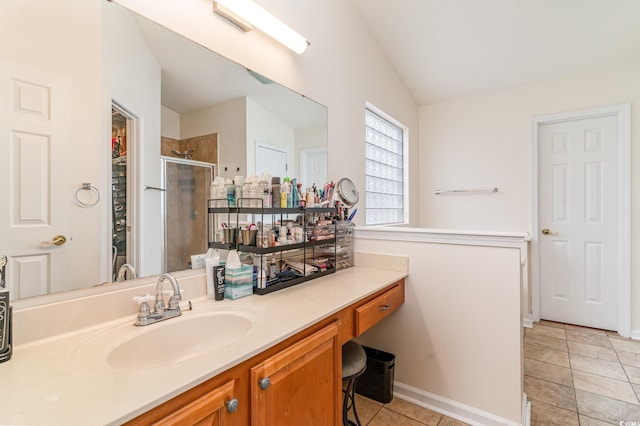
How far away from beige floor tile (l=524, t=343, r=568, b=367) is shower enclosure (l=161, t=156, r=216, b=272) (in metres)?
2.55

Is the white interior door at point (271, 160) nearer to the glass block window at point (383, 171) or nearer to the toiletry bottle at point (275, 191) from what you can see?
the toiletry bottle at point (275, 191)

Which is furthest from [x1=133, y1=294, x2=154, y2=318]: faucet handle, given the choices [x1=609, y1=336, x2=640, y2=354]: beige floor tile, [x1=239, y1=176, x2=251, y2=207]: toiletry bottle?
[x1=609, y1=336, x2=640, y2=354]: beige floor tile

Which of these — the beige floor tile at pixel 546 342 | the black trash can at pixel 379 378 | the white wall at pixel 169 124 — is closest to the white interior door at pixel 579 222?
the beige floor tile at pixel 546 342

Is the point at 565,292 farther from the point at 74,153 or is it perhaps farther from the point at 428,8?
the point at 74,153

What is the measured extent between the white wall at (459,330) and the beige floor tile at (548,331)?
1.63 metres

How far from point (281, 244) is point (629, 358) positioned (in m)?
2.78

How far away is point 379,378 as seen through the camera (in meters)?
1.77

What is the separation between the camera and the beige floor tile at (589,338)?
98.5 inches

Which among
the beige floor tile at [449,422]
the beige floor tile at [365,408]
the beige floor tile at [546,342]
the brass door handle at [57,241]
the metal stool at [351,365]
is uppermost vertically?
the brass door handle at [57,241]

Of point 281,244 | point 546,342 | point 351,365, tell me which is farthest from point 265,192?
point 546,342

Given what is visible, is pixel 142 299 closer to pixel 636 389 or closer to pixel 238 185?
pixel 238 185

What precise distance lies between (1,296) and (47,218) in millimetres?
246

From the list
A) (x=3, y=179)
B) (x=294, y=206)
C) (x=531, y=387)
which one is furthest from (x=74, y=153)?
(x=531, y=387)

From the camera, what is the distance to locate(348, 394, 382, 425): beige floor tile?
5.41ft
